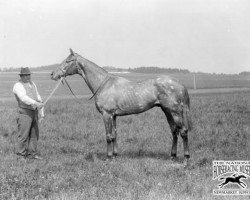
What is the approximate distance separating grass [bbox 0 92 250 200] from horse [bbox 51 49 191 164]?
33.7 inches

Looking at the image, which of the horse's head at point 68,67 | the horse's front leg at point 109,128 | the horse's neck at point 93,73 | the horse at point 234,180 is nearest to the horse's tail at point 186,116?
the horse's front leg at point 109,128

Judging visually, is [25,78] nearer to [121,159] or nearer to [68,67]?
[68,67]

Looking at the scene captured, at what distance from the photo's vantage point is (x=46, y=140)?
12.4 m

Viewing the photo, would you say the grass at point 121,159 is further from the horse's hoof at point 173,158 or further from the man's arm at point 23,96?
the man's arm at point 23,96

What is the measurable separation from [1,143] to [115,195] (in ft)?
20.4

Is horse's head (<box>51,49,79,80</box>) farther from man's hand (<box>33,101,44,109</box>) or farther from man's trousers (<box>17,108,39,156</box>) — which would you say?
man's trousers (<box>17,108,39,156</box>)

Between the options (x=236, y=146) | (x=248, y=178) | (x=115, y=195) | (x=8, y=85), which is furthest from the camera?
(x=8, y=85)

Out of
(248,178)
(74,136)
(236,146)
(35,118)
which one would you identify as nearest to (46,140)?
(74,136)

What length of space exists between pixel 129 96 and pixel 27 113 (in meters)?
2.81

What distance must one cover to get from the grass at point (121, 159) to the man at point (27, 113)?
16.5 inches

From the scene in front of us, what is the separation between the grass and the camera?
7.01 m

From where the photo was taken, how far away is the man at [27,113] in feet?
32.1

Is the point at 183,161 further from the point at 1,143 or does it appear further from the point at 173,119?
the point at 1,143

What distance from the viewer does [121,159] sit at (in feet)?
32.4
